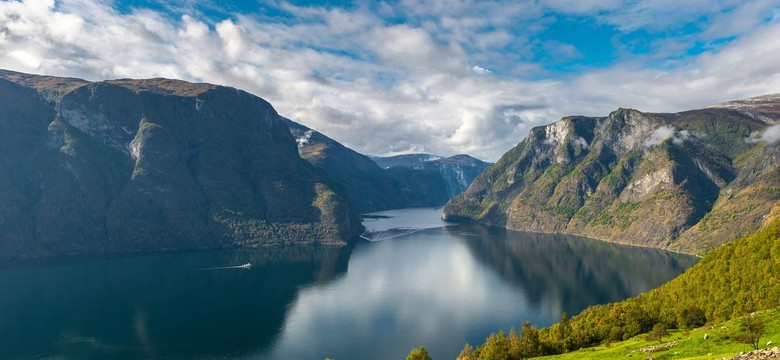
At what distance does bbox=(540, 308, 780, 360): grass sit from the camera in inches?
2173

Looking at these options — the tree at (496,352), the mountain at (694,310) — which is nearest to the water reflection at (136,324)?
the tree at (496,352)

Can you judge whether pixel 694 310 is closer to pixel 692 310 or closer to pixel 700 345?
pixel 692 310

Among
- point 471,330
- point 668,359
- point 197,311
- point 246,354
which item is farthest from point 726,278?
point 197,311

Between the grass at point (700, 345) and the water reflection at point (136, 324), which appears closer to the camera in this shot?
the grass at point (700, 345)

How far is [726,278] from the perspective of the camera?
305ft

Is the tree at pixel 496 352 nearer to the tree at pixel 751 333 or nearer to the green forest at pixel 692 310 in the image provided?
the green forest at pixel 692 310

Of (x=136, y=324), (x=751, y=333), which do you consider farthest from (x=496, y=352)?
(x=136, y=324)

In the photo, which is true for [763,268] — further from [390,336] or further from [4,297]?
[4,297]

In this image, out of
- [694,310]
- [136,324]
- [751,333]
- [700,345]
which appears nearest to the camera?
[751,333]

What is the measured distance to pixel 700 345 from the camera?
59781 millimetres

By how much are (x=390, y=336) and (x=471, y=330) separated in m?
24.3

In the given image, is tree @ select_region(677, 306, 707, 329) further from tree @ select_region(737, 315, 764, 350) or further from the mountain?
tree @ select_region(737, 315, 764, 350)

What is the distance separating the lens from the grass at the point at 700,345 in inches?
2173

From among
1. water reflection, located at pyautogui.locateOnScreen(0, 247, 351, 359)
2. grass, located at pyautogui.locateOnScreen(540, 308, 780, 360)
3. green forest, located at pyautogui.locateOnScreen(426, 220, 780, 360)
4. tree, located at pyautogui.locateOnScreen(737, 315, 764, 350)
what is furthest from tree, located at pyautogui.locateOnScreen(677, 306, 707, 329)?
water reflection, located at pyautogui.locateOnScreen(0, 247, 351, 359)
